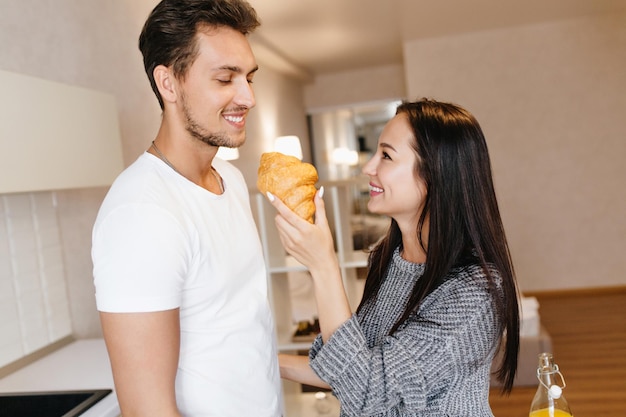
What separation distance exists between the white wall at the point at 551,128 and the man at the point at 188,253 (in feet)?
16.4

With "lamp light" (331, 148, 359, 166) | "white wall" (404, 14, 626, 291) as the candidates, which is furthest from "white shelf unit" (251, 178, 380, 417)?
"lamp light" (331, 148, 359, 166)

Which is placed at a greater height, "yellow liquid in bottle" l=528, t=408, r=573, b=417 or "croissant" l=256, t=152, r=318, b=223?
"croissant" l=256, t=152, r=318, b=223

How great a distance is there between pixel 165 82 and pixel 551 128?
5523mm

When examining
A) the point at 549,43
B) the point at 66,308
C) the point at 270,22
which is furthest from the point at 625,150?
the point at 66,308

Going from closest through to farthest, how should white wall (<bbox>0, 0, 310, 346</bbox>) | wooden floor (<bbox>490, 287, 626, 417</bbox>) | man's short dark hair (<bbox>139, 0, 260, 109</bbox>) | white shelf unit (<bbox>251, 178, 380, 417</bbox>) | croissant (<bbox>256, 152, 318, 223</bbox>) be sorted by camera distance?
1. man's short dark hair (<bbox>139, 0, 260, 109</bbox>)
2. croissant (<bbox>256, 152, 318, 223</bbox>)
3. white wall (<bbox>0, 0, 310, 346</bbox>)
4. white shelf unit (<bbox>251, 178, 380, 417</bbox>)
5. wooden floor (<bbox>490, 287, 626, 417</bbox>)

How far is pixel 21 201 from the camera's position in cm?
228

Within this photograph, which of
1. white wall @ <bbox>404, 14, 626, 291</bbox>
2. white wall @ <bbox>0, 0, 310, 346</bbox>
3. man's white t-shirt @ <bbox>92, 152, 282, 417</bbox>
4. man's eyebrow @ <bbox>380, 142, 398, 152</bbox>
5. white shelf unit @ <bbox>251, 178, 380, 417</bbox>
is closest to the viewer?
man's white t-shirt @ <bbox>92, 152, 282, 417</bbox>

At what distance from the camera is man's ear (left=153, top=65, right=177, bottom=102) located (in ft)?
4.00

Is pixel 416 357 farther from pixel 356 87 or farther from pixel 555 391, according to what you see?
pixel 356 87

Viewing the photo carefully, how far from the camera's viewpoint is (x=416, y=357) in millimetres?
1241

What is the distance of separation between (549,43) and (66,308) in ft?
17.6

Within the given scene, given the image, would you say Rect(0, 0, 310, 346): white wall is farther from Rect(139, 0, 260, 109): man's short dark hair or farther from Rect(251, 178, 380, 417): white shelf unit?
Rect(251, 178, 380, 417): white shelf unit

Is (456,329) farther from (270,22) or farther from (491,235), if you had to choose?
(270,22)

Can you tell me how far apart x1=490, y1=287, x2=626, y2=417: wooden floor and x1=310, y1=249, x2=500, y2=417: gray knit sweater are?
7.76 ft
